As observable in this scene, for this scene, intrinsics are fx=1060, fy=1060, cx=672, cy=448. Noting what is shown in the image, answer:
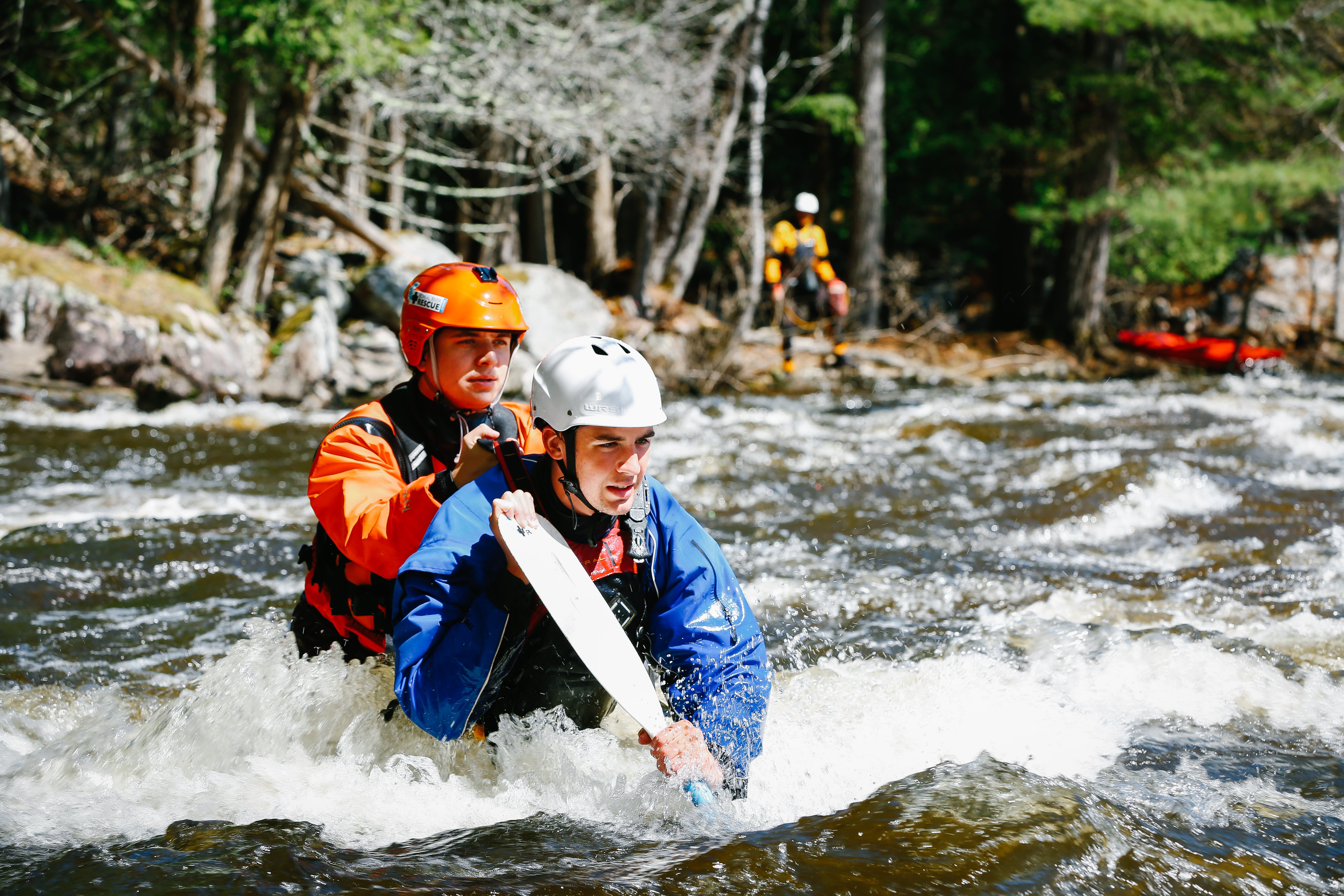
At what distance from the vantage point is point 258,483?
24.7 feet

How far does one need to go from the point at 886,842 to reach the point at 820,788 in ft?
1.20

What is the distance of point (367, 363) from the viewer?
39.5 feet

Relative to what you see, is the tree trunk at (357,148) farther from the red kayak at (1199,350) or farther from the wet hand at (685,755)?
the red kayak at (1199,350)

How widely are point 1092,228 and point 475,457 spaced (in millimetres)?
17692

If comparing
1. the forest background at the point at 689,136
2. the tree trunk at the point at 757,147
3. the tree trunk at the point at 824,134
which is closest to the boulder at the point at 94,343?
the forest background at the point at 689,136

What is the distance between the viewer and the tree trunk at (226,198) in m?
11.8

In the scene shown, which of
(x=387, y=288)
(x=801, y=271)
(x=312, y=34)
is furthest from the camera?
(x=801, y=271)

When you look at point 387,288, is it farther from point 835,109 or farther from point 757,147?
point 835,109

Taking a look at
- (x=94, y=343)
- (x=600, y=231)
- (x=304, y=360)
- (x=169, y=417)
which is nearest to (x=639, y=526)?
(x=169, y=417)

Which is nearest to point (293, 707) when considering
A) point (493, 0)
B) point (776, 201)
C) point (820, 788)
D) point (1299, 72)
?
point (820, 788)

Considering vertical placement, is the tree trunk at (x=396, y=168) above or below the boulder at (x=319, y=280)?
above

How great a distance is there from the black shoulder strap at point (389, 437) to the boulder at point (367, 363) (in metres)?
8.80

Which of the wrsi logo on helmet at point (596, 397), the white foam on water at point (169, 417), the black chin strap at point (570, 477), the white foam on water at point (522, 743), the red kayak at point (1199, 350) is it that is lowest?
the white foam on water at point (522, 743)

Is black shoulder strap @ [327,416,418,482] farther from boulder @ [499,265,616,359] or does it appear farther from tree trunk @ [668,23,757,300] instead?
tree trunk @ [668,23,757,300]
